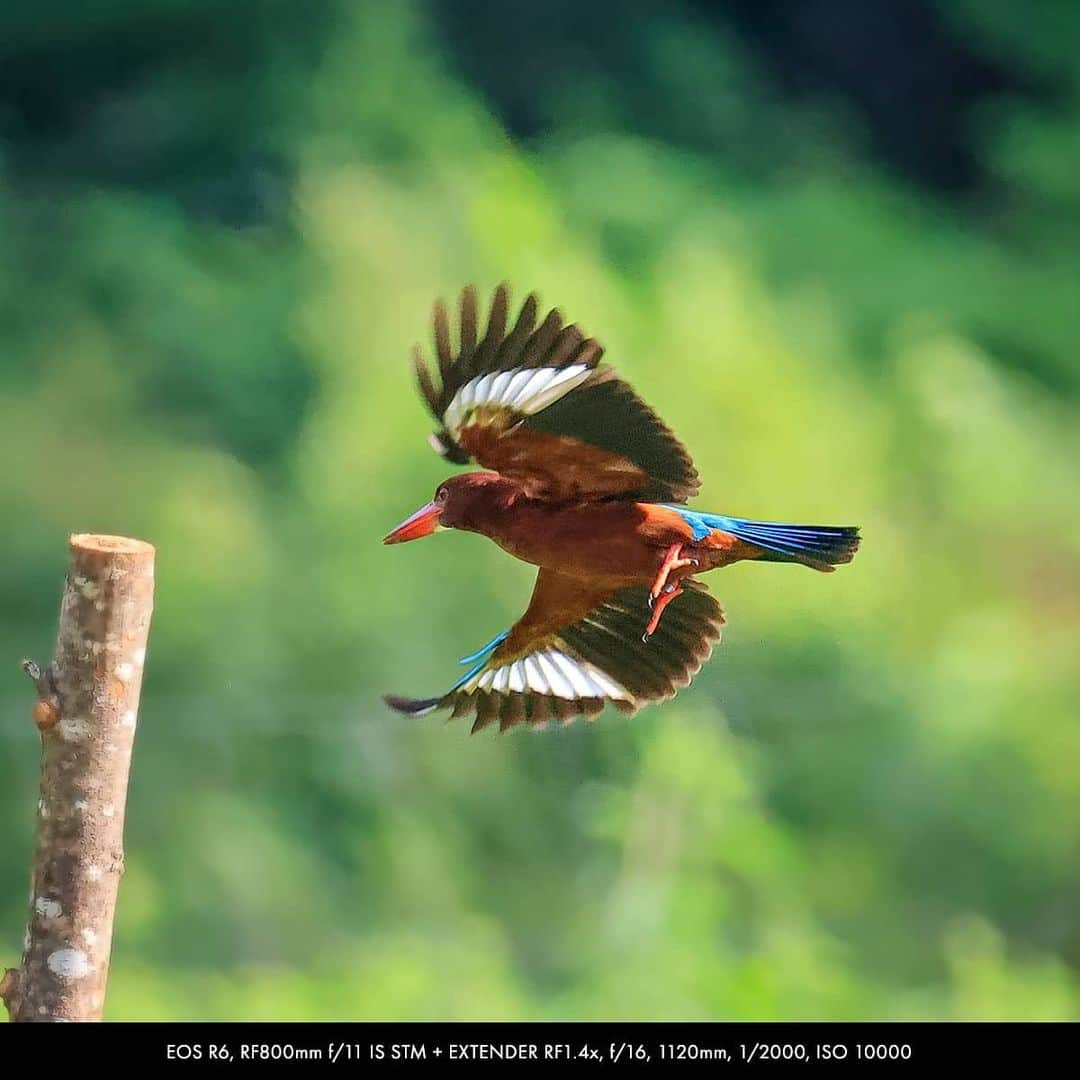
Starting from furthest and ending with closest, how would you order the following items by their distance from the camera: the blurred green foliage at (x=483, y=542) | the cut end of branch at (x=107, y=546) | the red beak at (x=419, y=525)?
the blurred green foliage at (x=483, y=542) < the red beak at (x=419, y=525) < the cut end of branch at (x=107, y=546)

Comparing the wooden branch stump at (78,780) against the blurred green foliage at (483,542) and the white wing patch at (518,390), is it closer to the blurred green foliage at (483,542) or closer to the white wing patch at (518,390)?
the white wing patch at (518,390)

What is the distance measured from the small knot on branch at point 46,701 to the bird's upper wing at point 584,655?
0.31 metres

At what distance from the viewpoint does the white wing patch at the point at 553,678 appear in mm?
1388

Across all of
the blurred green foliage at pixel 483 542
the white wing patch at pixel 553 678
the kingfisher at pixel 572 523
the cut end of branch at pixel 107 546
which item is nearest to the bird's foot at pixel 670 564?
the kingfisher at pixel 572 523

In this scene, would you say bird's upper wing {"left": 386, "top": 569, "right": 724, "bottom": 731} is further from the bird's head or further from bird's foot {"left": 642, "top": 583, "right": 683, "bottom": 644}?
the bird's head

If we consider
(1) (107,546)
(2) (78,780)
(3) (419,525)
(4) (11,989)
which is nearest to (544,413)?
(3) (419,525)

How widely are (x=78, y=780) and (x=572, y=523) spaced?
18.3 inches

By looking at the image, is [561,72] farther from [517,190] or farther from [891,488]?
[891,488]

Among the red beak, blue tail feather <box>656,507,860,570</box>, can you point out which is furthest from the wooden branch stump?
blue tail feather <box>656,507,860,570</box>

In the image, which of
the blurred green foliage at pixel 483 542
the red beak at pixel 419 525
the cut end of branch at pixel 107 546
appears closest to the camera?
the cut end of branch at pixel 107 546

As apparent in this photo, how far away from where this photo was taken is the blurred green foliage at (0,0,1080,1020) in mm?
2475

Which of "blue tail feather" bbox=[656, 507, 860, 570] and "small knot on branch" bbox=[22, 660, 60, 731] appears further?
"blue tail feather" bbox=[656, 507, 860, 570]

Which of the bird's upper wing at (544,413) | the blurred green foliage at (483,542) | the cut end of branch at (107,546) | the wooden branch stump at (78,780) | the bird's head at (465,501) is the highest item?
the blurred green foliage at (483,542)
